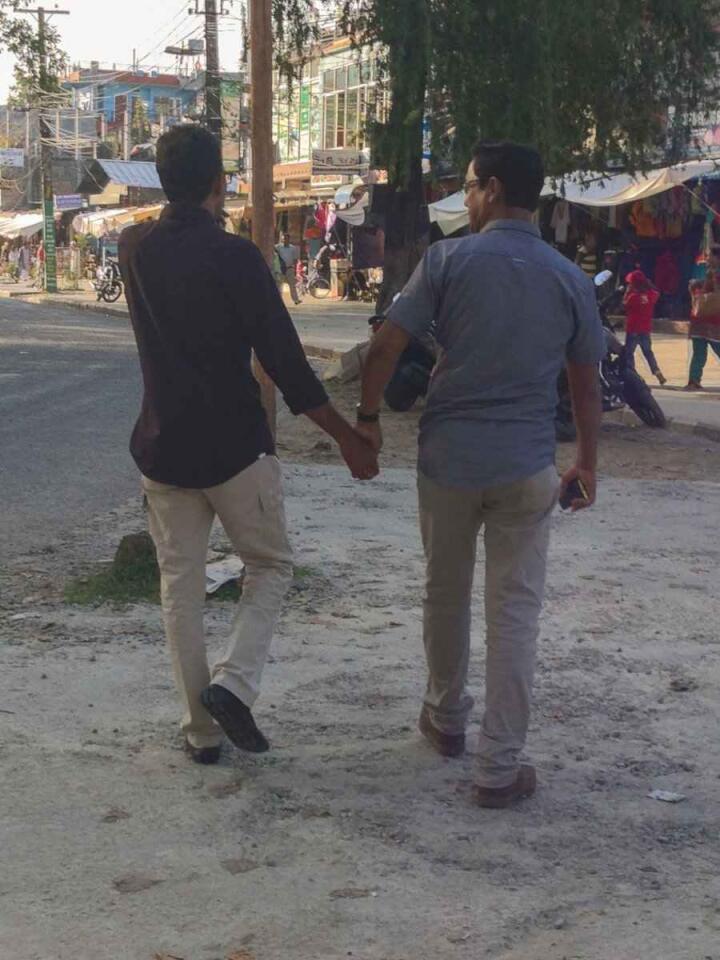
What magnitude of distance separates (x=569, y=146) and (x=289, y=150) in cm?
3609

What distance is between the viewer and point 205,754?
443cm

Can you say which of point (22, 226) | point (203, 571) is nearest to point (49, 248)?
point (22, 226)

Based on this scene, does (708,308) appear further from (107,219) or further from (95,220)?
(95,220)

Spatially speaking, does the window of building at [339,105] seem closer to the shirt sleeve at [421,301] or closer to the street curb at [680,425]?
the street curb at [680,425]

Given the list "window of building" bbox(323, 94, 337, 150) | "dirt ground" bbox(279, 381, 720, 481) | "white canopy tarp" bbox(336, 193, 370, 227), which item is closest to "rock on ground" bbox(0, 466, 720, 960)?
"dirt ground" bbox(279, 381, 720, 481)

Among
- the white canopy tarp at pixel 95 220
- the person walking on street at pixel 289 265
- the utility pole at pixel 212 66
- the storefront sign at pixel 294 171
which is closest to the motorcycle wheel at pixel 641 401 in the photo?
the utility pole at pixel 212 66

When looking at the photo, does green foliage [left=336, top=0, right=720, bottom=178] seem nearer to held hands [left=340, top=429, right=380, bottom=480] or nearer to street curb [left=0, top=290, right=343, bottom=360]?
street curb [left=0, top=290, right=343, bottom=360]

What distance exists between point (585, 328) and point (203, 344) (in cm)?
110

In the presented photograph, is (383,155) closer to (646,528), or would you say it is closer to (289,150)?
(646,528)

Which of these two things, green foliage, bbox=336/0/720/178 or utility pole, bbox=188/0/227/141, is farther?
utility pole, bbox=188/0/227/141

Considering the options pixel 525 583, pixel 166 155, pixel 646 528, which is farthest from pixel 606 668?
pixel 646 528

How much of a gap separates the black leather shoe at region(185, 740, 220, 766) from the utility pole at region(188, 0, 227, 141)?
28.9 meters

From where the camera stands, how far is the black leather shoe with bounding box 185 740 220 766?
14.5ft

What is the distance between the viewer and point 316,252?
43.8m
